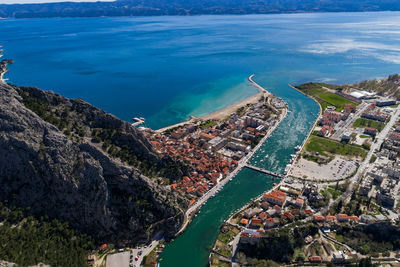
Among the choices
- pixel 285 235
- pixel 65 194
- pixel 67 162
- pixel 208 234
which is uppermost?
pixel 67 162

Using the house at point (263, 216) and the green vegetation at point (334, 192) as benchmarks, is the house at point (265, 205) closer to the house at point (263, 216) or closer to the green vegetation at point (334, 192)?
the house at point (263, 216)

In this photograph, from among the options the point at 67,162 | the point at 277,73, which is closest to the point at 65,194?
the point at 67,162

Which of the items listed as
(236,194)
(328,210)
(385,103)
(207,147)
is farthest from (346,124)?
(236,194)

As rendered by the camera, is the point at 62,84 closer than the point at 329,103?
No

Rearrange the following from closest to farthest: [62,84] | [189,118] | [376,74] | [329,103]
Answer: [189,118]
[329,103]
[62,84]
[376,74]

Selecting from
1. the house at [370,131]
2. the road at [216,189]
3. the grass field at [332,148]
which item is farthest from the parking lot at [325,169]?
the house at [370,131]

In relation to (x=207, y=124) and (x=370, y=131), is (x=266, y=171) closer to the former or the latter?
(x=207, y=124)

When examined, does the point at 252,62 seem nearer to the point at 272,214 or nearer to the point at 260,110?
the point at 260,110

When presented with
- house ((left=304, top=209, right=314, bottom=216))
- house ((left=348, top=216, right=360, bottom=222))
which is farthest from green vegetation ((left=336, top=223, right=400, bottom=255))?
house ((left=304, top=209, right=314, bottom=216))
